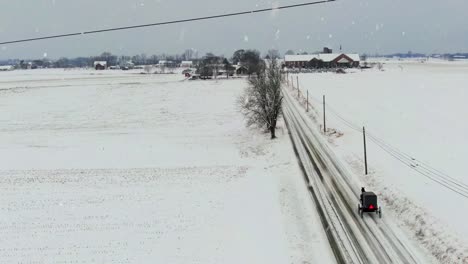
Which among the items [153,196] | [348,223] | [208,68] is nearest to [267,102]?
[153,196]

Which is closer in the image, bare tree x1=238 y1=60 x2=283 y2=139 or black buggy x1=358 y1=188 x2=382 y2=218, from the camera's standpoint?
black buggy x1=358 y1=188 x2=382 y2=218

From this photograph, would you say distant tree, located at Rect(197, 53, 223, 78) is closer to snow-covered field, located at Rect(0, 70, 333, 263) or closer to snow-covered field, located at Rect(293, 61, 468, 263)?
snow-covered field, located at Rect(293, 61, 468, 263)

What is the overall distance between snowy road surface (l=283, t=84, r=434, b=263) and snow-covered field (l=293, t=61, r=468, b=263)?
86cm

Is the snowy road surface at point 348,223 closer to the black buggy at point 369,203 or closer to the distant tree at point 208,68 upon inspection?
the black buggy at point 369,203

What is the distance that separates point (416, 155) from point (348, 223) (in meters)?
16.3

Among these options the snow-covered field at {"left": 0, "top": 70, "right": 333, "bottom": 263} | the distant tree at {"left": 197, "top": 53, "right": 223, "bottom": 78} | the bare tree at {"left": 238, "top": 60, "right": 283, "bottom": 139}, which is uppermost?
the distant tree at {"left": 197, "top": 53, "right": 223, "bottom": 78}

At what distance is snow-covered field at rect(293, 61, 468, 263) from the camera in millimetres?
19280

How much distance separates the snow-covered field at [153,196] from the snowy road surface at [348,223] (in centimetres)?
87

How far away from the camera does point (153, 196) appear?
28.7 m

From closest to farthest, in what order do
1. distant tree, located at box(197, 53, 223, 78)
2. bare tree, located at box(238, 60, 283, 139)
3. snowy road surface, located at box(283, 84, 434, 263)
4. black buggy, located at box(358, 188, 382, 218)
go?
snowy road surface, located at box(283, 84, 434, 263) → black buggy, located at box(358, 188, 382, 218) → bare tree, located at box(238, 60, 283, 139) → distant tree, located at box(197, 53, 223, 78)

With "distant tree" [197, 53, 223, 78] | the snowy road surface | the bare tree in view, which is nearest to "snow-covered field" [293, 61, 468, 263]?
the snowy road surface

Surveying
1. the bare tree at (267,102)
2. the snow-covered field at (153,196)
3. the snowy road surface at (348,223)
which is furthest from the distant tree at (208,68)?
the snowy road surface at (348,223)

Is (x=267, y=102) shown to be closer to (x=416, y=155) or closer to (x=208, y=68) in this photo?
(x=416, y=155)

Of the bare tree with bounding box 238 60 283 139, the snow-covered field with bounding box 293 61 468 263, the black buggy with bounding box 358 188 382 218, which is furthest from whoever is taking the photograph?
the bare tree with bounding box 238 60 283 139
